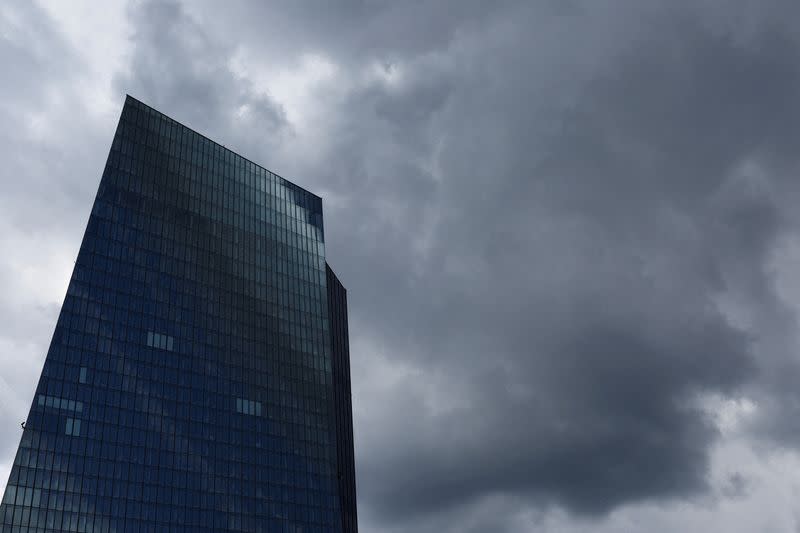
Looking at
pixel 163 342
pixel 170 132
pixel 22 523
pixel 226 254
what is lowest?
pixel 22 523

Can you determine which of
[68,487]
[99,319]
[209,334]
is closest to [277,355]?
[209,334]

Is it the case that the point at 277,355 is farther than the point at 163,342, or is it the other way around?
the point at 277,355

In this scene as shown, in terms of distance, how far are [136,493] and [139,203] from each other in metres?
58.2

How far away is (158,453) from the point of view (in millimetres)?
153000

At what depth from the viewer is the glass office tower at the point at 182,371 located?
5655 inches

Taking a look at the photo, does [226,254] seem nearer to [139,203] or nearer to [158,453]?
[139,203]

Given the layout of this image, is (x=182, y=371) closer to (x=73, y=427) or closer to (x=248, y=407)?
(x=248, y=407)

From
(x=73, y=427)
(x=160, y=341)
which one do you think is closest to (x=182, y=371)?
(x=160, y=341)

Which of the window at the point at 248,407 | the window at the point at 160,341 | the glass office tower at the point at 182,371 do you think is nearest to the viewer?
the glass office tower at the point at 182,371

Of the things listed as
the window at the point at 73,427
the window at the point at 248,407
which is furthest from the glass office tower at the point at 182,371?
the window at the point at 248,407

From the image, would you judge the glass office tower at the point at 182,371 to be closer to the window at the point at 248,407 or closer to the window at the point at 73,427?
the window at the point at 73,427

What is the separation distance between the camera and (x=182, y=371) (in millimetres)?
164000

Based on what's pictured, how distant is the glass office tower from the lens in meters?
144

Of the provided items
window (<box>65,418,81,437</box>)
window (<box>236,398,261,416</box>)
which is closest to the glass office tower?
window (<box>65,418,81,437</box>)
